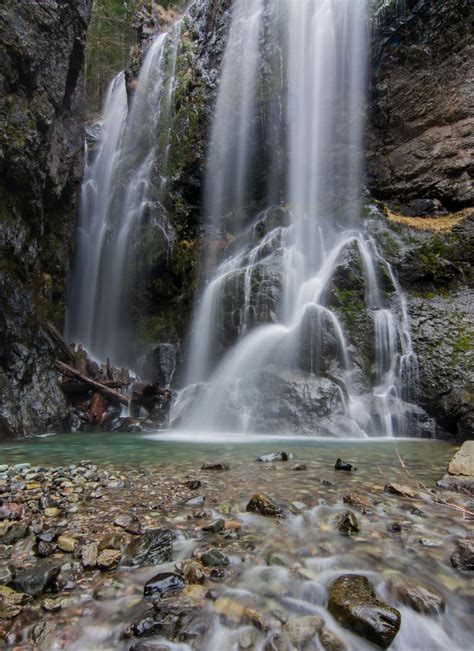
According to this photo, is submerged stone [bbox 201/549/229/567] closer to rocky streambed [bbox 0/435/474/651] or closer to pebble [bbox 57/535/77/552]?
rocky streambed [bbox 0/435/474/651]

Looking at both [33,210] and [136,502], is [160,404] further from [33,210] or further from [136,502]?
[136,502]

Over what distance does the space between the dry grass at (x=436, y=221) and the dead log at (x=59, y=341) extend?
10512 mm

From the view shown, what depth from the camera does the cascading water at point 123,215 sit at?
14258 millimetres

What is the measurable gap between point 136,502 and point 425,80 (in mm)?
15463

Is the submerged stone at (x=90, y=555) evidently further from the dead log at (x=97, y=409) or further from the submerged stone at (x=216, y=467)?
the dead log at (x=97, y=409)

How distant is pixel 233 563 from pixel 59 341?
9625 millimetres

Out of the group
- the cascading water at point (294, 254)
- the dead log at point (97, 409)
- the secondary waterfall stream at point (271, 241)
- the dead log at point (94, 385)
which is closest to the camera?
the cascading water at point (294, 254)

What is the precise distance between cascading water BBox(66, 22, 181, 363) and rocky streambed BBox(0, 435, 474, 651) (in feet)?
34.2

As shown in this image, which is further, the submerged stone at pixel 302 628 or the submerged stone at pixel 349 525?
the submerged stone at pixel 349 525

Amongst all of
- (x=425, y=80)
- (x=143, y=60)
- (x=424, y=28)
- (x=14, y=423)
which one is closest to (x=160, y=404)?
(x=14, y=423)

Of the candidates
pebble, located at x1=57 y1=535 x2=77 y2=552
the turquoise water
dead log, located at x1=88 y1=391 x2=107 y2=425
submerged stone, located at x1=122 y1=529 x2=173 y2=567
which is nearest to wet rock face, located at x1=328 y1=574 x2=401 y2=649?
submerged stone, located at x1=122 y1=529 x2=173 y2=567

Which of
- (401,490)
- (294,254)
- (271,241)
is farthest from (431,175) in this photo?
(401,490)

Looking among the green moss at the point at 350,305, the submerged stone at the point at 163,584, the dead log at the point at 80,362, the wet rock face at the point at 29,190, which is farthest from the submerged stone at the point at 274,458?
the dead log at the point at 80,362

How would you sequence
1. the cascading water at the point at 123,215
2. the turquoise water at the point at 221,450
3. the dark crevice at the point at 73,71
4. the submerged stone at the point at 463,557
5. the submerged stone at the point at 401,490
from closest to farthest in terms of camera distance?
the submerged stone at the point at 463,557, the submerged stone at the point at 401,490, the turquoise water at the point at 221,450, the dark crevice at the point at 73,71, the cascading water at the point at 123,215
